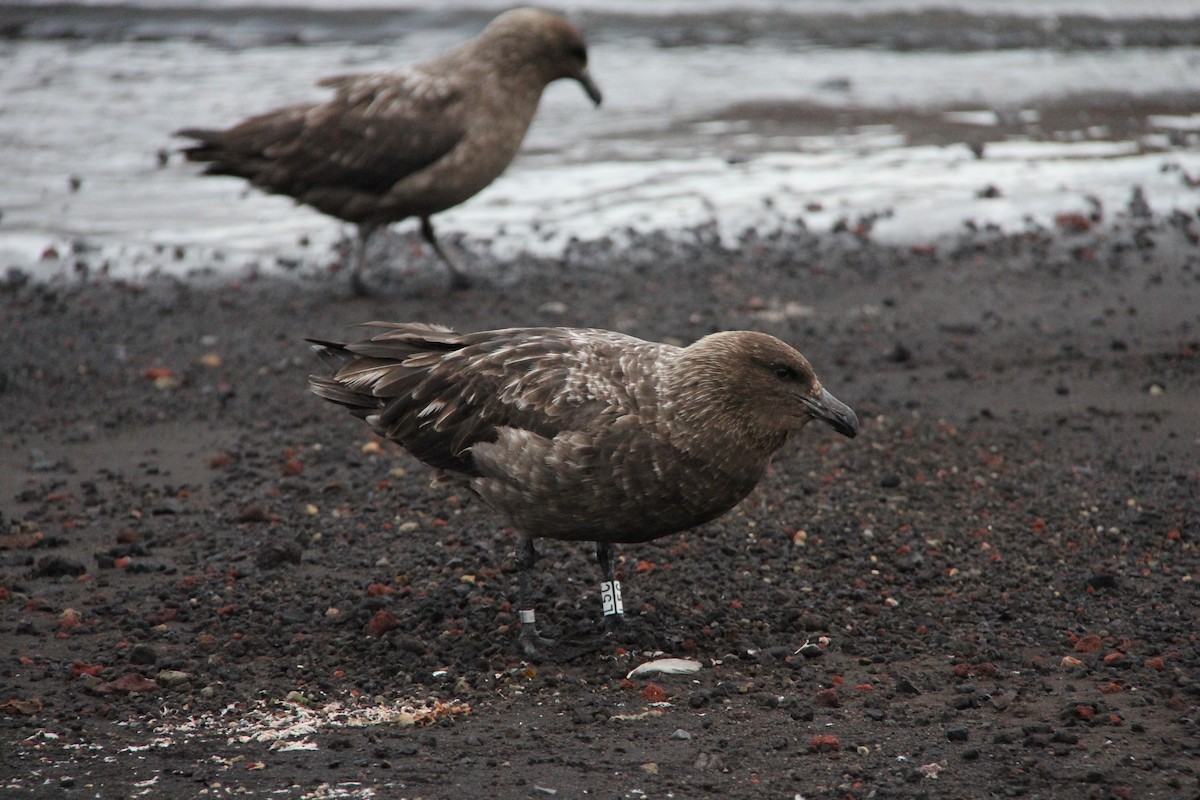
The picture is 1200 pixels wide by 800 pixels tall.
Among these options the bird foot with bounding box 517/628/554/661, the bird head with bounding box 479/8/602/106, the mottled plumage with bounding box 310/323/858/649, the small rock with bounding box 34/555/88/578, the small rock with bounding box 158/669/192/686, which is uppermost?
the bird head with bounding box 479/8/602/106

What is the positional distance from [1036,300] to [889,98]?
5.50 metres

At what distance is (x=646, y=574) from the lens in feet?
17.8

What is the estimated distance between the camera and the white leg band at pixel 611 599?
16.2ft

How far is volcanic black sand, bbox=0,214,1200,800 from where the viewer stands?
4.03m

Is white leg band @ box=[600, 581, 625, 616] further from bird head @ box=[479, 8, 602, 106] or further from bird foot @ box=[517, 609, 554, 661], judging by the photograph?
bird head @ box=[479, 8, 602, 106]

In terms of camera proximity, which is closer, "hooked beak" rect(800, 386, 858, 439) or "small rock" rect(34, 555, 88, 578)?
"hooked beak" rect(800, 386, 858, 439)

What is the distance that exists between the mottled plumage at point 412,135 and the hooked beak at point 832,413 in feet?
14.8

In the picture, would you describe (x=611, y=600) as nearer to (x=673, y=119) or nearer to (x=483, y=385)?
(x=483, y=385)

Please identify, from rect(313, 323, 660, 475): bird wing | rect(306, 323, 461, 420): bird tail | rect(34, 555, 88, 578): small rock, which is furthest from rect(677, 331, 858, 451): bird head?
rect(34, 555, 88, 578): small rock

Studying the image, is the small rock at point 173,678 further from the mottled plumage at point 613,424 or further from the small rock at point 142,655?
the mottled plumage at point 613,424

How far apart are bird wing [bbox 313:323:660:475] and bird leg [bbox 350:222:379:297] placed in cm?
333

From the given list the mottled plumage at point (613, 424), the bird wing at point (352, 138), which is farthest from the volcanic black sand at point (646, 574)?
the bird wing at point (352, 138)

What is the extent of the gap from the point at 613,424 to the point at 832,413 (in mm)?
796

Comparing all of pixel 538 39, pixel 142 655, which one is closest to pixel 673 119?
pixel 538 39
